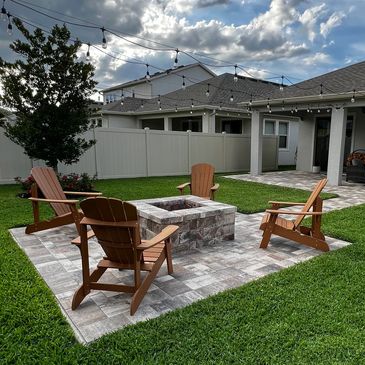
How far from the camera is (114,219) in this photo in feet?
8.52

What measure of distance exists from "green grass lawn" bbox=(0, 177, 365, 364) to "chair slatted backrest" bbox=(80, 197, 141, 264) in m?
0.63

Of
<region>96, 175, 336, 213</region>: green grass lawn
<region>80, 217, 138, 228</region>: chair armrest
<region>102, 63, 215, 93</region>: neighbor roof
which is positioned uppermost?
<region>102, 63, 215, 93</region>: neighbor roof

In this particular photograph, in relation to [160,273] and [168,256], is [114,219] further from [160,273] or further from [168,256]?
[160,273]

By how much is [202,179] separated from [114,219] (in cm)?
389

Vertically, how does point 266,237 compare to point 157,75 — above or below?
below

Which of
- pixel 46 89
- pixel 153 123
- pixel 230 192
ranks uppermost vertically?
pixel 46 89

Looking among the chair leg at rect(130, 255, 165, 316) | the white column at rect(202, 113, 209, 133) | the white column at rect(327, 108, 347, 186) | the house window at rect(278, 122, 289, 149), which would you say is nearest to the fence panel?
the white column at rect(202, 113, 209, 133)

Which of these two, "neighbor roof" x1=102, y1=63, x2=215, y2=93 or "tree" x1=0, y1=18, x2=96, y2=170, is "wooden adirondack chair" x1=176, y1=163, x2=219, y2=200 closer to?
"tree" x1=0, y1=18, x2=96, y2=170

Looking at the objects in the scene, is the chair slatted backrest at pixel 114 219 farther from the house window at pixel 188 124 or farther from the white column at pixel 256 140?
the house window at pixel 188 124

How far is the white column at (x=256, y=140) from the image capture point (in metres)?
12.7

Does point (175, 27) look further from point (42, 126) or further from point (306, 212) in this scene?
point (306, 212)

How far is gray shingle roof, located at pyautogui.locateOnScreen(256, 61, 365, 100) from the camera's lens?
10.3 meters

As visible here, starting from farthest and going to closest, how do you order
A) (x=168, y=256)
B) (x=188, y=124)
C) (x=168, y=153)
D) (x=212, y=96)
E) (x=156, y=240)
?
(x=188, y=124) → (x=212, y=96) → (x=168, y=153) → (x=168, y=256) → (x=156, y=240)

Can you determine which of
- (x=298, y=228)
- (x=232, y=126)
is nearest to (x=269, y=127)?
(x=232, y=126)
